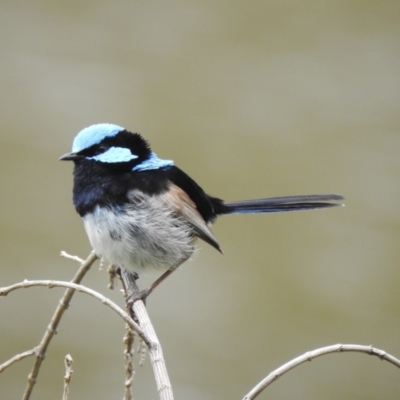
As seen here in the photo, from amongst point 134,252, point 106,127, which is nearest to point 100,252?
point 134,252

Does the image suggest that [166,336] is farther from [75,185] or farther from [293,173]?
[75,185]

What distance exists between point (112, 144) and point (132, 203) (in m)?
0.29

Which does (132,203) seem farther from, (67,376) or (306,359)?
(306,359)

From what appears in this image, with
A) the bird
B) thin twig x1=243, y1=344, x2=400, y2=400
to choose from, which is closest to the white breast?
the bird

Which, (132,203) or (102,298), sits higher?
(132,203)

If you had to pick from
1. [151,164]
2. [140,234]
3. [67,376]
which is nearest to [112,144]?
[151,164]

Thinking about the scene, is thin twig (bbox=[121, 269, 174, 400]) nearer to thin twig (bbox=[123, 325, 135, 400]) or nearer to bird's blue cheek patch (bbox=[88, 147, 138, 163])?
thin twig (bbox=[123, 325, 135, 400])

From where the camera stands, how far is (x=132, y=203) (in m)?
3.78

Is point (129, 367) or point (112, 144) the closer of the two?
point (129, 367)

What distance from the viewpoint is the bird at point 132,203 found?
3723 mm

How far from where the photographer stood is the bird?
3723 millimetres

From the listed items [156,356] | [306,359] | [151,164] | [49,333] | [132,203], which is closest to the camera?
[306,359]

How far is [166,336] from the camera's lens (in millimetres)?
7617

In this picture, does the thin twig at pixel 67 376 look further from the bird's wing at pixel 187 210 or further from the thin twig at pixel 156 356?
the bird's wing at pixel 187 210
